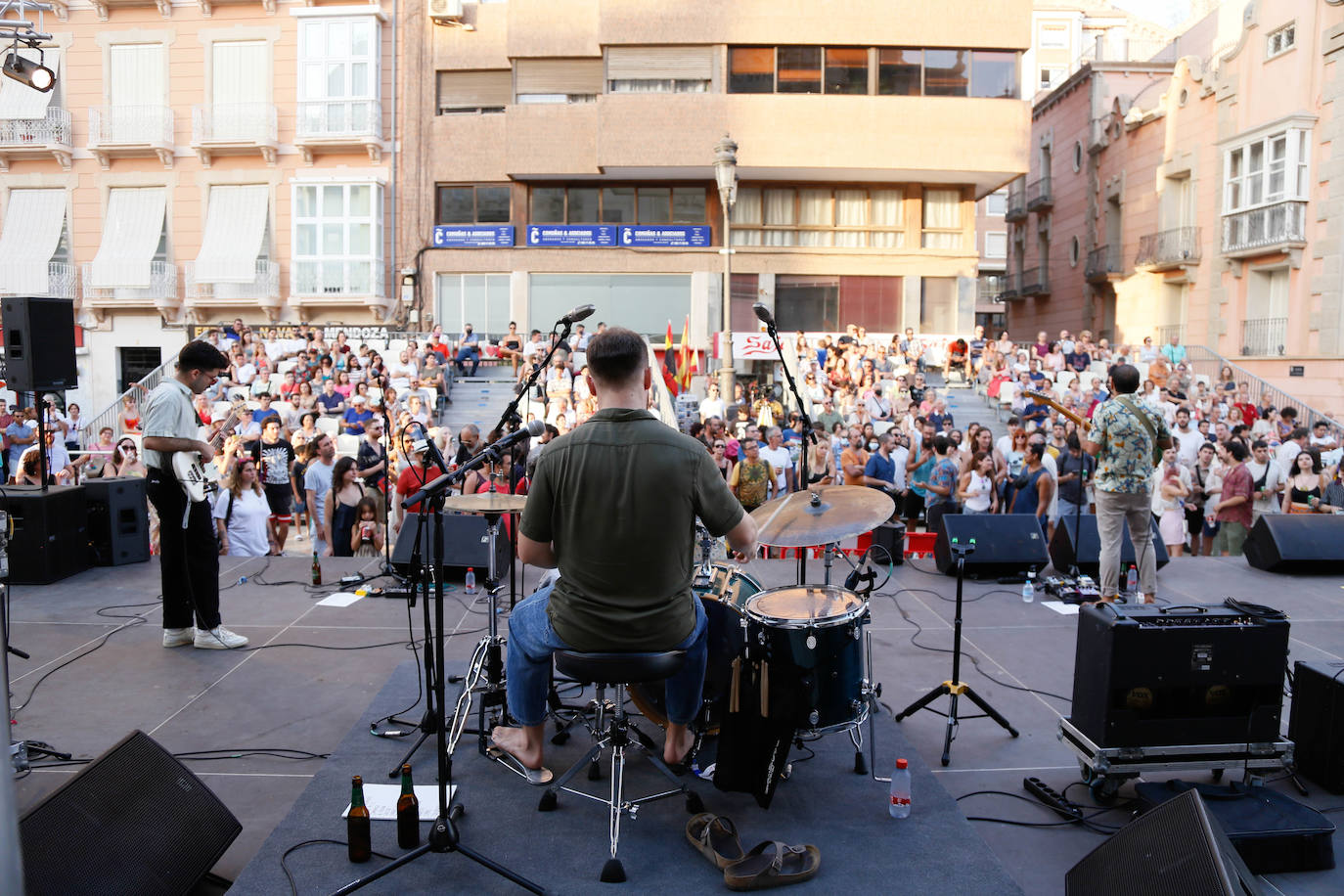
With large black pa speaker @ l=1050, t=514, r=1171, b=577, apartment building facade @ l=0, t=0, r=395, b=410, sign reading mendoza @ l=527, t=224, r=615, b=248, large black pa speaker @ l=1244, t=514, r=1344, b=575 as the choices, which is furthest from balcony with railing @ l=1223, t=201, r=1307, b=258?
apartment building facade @ l=0, t=0, r=395, b=410

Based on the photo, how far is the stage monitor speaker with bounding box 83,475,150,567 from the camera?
816 cm

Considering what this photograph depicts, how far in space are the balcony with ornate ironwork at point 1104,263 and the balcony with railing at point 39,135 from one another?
Answer: 2744 cm

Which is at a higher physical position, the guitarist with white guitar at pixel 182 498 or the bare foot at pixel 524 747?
the guitarist with white guitar at pixel 182 498

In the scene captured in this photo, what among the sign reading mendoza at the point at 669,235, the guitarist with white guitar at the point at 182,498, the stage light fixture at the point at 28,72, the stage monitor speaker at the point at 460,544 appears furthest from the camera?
the sign reading mendoza at the point at 669,235

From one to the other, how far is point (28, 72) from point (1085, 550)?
1053cm

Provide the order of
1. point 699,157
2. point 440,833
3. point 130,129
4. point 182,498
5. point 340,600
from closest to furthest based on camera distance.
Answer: point 440,833 < point 182,498 < point 340,600 < point 699,157 < point 130,129

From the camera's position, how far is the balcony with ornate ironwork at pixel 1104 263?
27.0m

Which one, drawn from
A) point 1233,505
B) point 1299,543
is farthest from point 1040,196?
point 1299,543

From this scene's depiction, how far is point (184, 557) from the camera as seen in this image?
5809 millimetres

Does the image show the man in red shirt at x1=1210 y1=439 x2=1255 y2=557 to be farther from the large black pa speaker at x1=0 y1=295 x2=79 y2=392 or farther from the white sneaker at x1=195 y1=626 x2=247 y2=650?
the large black pa speaker at x1=0 y1=295 x2=79 y2=392

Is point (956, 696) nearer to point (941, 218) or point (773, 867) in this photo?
point (773, 867)

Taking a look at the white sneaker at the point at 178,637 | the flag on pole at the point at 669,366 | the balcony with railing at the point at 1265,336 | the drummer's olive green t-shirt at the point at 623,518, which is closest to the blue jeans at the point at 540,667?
the drummer's olive green t-shirt at the point at 623,518

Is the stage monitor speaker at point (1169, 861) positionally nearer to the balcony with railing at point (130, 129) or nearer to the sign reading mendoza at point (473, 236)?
the sign reading mendoza at point (473, 236)

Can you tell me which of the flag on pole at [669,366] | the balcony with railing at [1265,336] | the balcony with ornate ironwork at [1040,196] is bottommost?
the flag on pole at [669,366]
